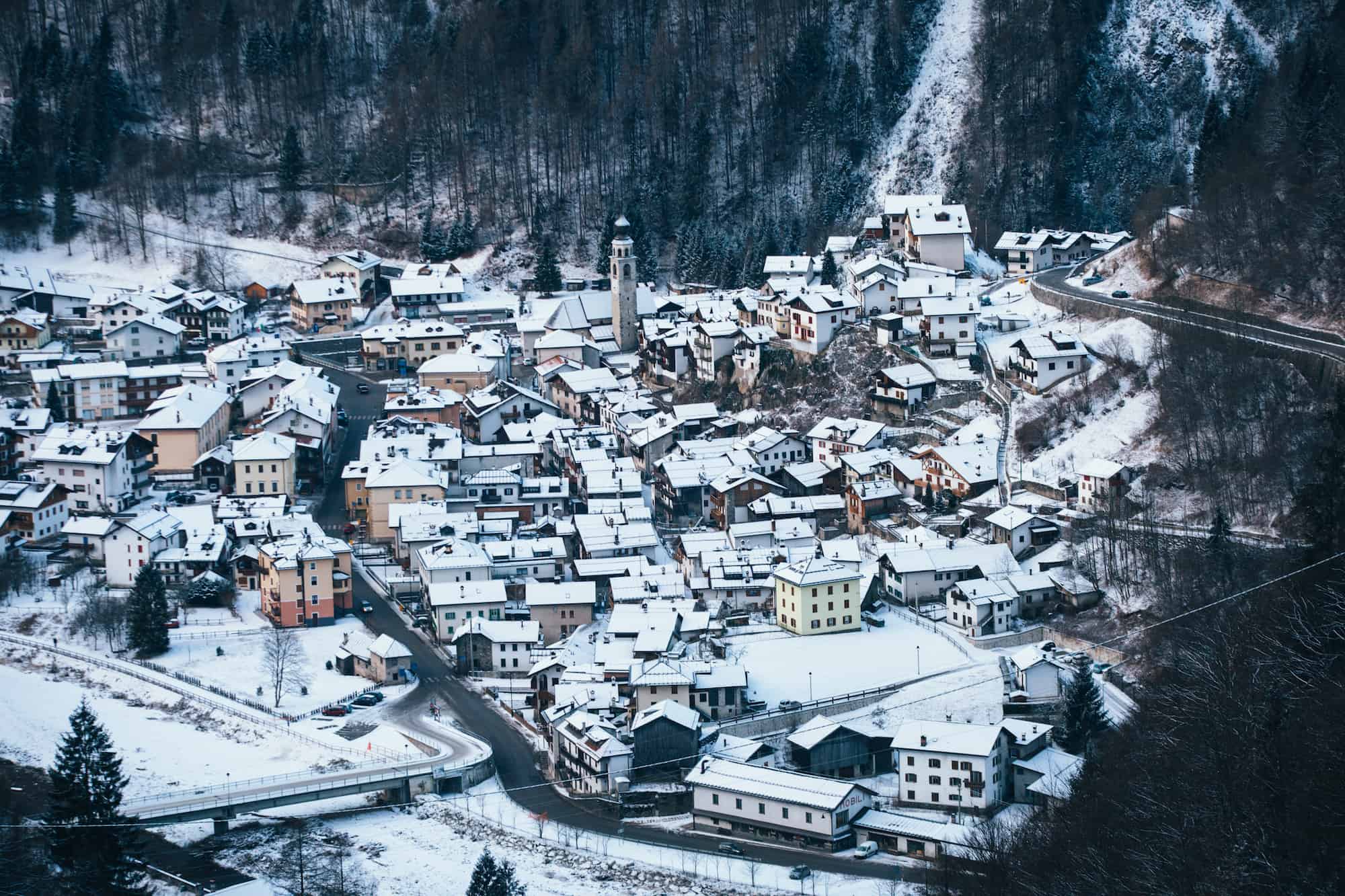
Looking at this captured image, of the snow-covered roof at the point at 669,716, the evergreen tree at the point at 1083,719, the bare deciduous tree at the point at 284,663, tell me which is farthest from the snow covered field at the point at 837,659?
the bare deciduous tree at the point at 284,663

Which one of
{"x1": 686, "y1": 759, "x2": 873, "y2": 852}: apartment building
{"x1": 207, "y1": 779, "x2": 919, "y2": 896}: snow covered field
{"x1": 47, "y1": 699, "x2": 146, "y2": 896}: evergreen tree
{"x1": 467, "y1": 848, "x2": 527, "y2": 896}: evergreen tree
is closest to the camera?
{"x1": 467, "y1": 848, "x2": 527, "y2": 896}: evergreen tree

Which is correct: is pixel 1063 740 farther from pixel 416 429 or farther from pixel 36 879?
pixel 416 429

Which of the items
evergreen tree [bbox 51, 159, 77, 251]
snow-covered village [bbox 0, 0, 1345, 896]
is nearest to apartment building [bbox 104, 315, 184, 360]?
snow-covered village [bbox 0, 0, 1345, 896]

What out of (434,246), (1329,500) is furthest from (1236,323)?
(434,246)

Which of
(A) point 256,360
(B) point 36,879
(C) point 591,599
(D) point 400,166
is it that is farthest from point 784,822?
(D) point 400,166

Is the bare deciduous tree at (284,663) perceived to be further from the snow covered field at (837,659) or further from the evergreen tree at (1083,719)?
the evergreen tree at (1083,719)

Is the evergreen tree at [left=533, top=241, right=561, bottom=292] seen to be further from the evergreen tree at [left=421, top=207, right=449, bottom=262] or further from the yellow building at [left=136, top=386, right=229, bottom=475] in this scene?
the yellow building at [left=136, top=386, right=229, bottom=475]
